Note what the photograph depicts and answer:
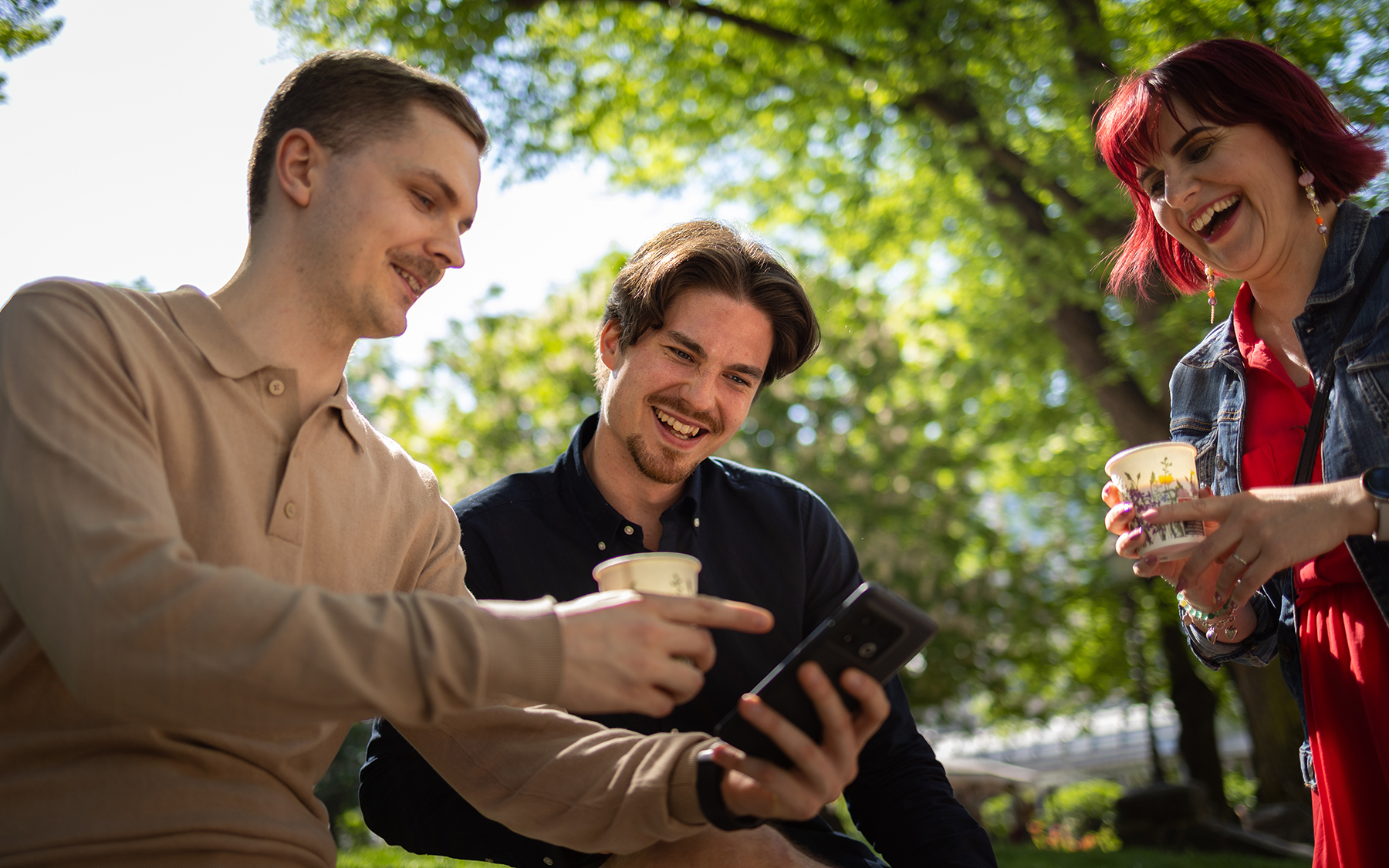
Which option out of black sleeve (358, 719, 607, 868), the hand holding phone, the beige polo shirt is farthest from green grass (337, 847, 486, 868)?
the hand holding phone

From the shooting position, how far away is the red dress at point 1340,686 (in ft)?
7.77

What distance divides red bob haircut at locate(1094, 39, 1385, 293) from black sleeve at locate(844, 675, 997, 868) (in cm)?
172

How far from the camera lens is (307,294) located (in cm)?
208

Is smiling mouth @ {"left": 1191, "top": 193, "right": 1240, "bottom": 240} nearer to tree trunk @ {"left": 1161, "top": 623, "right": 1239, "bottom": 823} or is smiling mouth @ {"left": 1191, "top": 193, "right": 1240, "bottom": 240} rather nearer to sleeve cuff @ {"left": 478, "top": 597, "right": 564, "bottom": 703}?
sleeve cuff @ {"left": 478, "top": 597, "right": 564, "bottom": 703}

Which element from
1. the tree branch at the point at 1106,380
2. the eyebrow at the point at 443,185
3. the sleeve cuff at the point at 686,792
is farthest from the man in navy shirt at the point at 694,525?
the tree branch at the point at 1106,380

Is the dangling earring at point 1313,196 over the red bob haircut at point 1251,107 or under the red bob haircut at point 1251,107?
under

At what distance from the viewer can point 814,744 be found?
177 centimetres

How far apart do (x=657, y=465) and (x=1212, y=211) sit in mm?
1747

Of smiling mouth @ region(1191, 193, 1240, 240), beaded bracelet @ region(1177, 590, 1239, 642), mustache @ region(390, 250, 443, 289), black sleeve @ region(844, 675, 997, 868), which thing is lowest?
black sleeve @ region(844, 675, 997, 868)

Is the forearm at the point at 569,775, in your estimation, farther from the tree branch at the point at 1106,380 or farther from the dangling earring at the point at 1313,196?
the tree branch at the point at 1106,380

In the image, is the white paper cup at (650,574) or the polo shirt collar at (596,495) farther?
the polo shirt collar at (596,495)

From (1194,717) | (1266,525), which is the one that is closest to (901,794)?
(1266,525)

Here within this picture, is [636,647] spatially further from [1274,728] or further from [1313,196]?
[1274,728]

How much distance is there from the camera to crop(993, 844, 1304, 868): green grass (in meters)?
6.21
